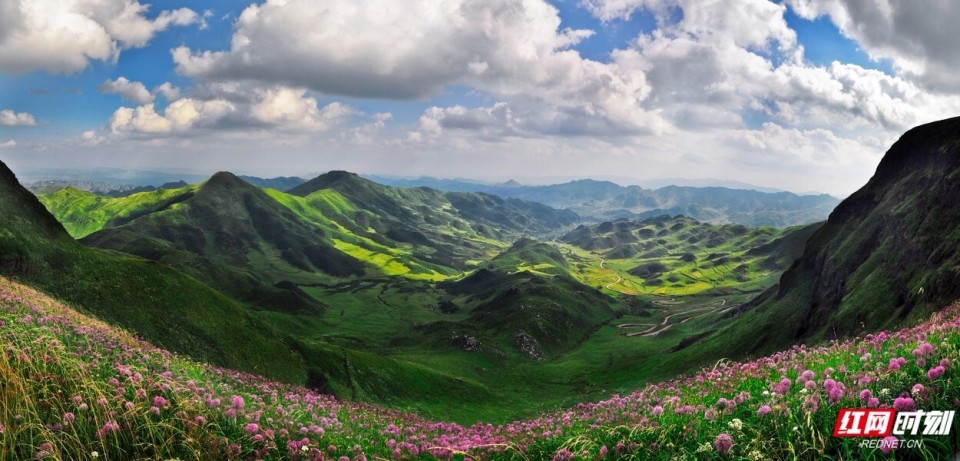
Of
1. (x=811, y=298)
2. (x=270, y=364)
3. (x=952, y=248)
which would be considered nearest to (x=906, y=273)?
(x=952, y=248)

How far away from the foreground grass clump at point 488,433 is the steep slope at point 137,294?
161ft

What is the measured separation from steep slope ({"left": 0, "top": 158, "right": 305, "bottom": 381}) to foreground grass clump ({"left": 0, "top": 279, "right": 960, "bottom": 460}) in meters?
49.0

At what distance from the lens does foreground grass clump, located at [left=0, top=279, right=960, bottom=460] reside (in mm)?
8891

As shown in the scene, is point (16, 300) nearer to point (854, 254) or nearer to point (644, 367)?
point (854, 254)

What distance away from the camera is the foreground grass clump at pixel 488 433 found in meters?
8.89

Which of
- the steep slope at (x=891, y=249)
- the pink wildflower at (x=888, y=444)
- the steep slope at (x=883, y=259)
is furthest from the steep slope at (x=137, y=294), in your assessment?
the steep slope at (x=891, y=249)

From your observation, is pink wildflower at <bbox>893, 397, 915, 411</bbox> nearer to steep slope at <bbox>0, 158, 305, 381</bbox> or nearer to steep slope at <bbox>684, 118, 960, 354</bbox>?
steep slope at <bbox>684, 118, 960, 354</bbox>

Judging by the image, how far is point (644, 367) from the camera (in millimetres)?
117750

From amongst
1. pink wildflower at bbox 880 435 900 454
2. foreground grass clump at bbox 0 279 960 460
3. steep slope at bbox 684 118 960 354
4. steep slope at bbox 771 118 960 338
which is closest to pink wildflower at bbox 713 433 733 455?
foreground grass clump at bbox 0 279 960 460

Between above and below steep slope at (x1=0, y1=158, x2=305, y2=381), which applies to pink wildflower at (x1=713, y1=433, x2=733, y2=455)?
above
